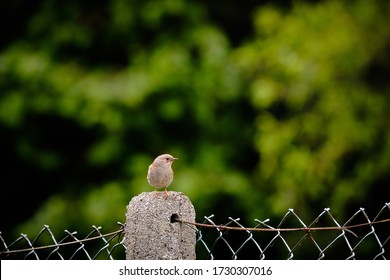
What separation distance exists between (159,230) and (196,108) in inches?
196

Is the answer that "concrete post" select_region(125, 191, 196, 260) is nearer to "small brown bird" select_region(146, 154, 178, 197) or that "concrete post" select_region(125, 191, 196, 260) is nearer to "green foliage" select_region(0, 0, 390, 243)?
"small brown bird" select_region(146, 154, 178, 197)

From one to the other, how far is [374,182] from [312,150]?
2.18 feet

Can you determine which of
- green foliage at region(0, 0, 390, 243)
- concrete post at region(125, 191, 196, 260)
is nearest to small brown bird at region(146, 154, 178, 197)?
concrete post at region(125, 191, 196, 260)

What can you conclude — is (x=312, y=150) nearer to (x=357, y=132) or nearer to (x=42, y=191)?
(x=357, y=132)

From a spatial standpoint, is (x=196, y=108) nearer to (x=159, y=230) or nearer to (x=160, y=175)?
(x=160, y=175)

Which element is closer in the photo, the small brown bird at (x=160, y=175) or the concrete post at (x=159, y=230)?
the concrete post at (x=159, y=230)

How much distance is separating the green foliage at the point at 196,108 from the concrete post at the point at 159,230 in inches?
165

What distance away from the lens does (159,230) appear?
2121 mm

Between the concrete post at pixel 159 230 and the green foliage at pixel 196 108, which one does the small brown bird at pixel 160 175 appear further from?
the green foliage at pixel 196 108

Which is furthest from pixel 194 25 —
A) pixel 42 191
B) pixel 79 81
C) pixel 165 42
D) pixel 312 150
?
pixel 42 191

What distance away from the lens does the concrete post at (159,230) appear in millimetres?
2121

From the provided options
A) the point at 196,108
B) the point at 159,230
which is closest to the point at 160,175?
the point at 159,230

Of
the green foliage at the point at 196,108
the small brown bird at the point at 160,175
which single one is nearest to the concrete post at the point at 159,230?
the small brown bird at the point at 160,175

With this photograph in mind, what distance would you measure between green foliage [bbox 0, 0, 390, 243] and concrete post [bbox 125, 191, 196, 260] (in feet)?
13.8
